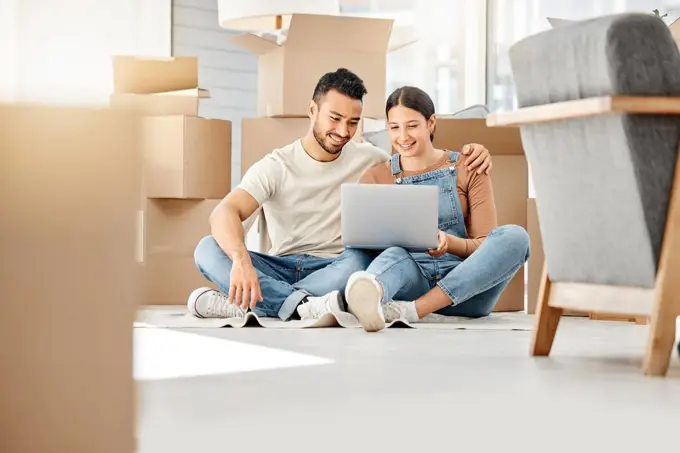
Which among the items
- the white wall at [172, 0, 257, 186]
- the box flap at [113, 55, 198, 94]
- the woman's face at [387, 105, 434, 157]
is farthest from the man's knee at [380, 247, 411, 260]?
the white wall at [172, 0, 257, 186]

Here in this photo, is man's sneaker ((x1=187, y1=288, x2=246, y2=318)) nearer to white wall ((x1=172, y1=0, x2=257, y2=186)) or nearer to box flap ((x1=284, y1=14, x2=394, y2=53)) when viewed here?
Answer: box flap ((x1=284, y1=14, x2=394, y2=53))

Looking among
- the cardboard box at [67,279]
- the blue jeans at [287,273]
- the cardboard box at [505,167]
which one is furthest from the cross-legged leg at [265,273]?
the cardboard box at [67,279]

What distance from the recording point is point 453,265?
11.0 feet

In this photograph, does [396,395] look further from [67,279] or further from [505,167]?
[505,167]

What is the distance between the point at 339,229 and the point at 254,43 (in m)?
0.94

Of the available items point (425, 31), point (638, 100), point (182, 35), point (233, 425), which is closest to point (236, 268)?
point (638, 100)

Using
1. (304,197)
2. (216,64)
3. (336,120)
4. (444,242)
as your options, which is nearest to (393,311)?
(444,242)

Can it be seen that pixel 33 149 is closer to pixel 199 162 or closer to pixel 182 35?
pixel 199 162

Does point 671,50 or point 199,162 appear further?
point 199,162

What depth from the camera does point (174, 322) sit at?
3.18 m

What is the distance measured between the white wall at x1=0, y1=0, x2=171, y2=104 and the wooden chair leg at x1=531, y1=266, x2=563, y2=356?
8.56 ft

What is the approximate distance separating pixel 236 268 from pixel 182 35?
220 cm

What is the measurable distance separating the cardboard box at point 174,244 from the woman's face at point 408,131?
992mm

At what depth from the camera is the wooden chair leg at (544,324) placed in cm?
235
